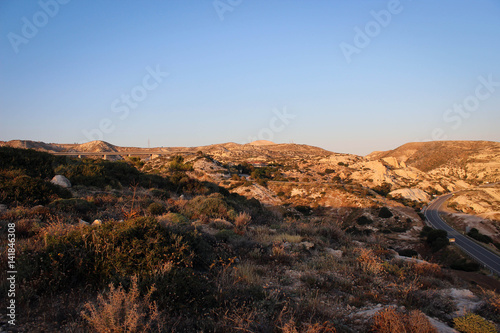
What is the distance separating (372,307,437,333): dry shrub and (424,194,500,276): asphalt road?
3361 centimetres

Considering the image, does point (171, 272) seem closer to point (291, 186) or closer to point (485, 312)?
point (485, 312)

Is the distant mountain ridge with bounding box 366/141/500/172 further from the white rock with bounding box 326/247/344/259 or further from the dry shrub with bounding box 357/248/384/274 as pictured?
the dry shrub with bounding box 357/248/384/274

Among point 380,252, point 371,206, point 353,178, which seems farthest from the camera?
point 353,178

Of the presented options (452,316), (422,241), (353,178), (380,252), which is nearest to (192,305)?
(452,316)

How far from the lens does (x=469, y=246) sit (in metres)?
35.5

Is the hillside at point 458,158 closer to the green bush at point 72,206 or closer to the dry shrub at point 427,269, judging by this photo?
the dry shrub at point 427,269

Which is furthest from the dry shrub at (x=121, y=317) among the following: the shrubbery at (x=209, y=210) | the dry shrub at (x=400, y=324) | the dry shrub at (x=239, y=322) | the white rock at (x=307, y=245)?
the shrubbery at (x=209, y=210)

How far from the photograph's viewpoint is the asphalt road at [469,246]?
30044 mm

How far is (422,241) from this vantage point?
27781mm

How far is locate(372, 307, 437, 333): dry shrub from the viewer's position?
3.15 meters

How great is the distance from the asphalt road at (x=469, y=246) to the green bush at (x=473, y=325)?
108 ft

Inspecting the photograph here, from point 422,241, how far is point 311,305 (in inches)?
1183

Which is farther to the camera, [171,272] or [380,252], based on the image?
[380,252]

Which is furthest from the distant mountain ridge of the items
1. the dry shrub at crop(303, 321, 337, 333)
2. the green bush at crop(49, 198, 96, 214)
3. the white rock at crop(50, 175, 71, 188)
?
the green bush at crop(49, 198, 96, 214)
